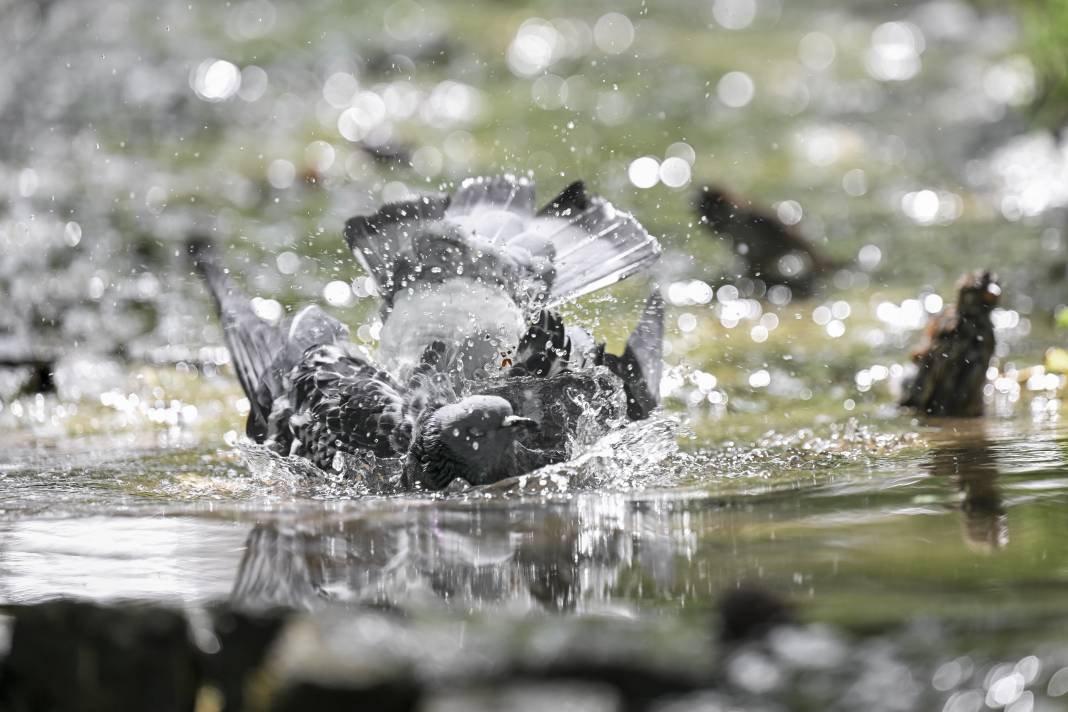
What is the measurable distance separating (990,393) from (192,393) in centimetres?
320

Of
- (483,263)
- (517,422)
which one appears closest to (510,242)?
(483,263)

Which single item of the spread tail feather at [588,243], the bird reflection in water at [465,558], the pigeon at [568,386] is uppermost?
the spread tail feather at [588,243]

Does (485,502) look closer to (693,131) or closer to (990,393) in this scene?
(990,393)

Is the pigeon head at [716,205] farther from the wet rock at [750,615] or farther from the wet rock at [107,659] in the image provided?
the wet rock at [107,659]

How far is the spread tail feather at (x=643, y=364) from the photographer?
451 centimetres

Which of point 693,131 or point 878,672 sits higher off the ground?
point 693,131

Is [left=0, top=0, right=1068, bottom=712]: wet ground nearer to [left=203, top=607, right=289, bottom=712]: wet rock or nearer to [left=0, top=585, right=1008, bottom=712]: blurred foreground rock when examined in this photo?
[left=0, top=585, right=1008, bottom=712]: blurred foreground rock

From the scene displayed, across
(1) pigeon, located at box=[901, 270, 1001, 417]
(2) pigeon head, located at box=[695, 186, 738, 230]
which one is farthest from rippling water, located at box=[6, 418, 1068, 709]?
(2) pigeon head, located at box=[695, 186, 738, 230]

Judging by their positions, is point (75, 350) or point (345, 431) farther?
point (75, 350)

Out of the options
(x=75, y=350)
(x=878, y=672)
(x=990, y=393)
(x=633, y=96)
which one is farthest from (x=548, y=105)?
(x=878, y=672)

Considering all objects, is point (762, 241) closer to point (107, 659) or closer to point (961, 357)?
point (961, 357)

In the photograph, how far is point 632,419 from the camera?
14.7 feet

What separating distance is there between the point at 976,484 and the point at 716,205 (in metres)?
3.96

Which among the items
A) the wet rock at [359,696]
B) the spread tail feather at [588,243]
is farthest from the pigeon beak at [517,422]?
the wet rock at [359,696]
